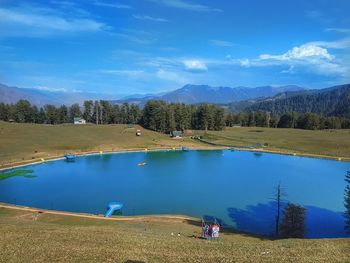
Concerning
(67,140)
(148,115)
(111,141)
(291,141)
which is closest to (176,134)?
(148,115)

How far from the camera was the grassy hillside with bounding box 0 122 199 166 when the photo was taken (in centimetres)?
11748

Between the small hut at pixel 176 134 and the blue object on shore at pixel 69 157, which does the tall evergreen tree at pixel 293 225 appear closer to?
the blue object on shore at pixel 69 157

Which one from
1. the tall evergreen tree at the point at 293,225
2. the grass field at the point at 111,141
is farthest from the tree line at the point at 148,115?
the tall evergreen tree at the point at 293,225

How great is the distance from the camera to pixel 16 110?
618 feet

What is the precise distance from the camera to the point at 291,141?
516ft

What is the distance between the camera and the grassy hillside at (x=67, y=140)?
117 metres

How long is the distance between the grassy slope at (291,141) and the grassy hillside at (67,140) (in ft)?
63.8

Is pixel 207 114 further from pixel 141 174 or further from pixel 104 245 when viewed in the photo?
pixel 104 245

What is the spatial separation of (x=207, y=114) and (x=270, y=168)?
8091cm

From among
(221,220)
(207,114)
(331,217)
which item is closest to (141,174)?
(221,220)

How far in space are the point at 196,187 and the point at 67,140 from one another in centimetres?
7412

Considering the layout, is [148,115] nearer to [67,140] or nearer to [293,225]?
[67,140]

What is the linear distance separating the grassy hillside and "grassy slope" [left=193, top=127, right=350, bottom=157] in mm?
19444

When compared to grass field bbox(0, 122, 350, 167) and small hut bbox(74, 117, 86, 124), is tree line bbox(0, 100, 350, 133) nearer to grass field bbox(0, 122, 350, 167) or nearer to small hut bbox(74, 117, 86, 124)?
small hut bbox(74, 117, 86, 124)
